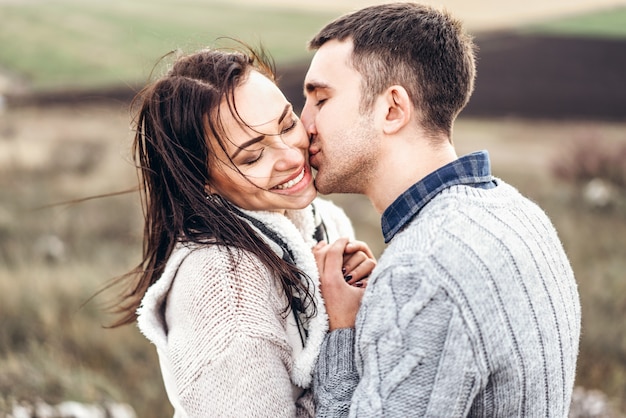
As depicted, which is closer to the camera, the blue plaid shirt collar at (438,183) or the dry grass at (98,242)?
the blue plaid shirt collar at (438,183)

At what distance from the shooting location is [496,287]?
1.69 m

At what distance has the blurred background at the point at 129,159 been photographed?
459cm

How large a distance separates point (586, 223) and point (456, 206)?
6.06m

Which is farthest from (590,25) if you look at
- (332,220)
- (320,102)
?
(320,102)

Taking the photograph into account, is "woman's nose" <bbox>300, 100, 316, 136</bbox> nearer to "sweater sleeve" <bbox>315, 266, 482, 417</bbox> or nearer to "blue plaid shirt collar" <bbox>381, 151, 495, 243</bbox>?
"blue plaid shirt collar" <bbox>381, 151, 495, 243</bbox>

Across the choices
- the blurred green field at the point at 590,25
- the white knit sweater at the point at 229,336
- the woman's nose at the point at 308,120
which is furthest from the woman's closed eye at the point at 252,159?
the blurred green field at the point at 590,25

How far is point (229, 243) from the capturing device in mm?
2119

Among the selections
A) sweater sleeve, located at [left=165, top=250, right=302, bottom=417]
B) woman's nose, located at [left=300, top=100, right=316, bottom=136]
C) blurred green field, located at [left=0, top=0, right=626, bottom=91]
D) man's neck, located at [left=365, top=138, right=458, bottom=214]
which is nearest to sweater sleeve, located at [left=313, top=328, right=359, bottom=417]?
sweater sleeve, located at [left=165, top=250, right=302, bottom=417]

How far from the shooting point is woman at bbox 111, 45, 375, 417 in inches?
76.2

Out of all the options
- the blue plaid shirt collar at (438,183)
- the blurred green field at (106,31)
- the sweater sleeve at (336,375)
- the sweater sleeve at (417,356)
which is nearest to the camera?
the sweater sleeve at (417,356)

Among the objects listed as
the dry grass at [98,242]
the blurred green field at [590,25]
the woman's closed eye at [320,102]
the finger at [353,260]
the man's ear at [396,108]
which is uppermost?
the blurred green field at [590,25]

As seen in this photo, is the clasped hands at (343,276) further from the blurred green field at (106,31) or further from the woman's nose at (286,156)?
the blurred green field at (106,31)

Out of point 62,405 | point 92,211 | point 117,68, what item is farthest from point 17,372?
point 117,68

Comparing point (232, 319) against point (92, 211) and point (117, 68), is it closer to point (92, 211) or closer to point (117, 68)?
point (92, 211)
